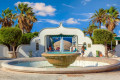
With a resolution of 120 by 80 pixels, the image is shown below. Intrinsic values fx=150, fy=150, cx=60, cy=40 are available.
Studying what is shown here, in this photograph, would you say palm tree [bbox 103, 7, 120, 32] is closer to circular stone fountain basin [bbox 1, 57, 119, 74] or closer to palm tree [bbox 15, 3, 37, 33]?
palm tree [bbox 15, 3, 37, 33]

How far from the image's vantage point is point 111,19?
123ft

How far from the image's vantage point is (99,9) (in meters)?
42.4

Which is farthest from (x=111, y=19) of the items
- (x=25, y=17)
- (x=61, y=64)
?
(x=61, y=64)

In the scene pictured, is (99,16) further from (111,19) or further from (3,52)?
(3,52)

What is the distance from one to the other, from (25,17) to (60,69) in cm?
3047

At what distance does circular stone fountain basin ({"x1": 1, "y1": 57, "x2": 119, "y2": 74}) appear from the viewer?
7.63 metres

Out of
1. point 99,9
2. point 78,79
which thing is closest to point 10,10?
point 99,9

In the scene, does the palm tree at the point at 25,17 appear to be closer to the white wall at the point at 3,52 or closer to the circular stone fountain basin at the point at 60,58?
the white wall at the point at 3,52

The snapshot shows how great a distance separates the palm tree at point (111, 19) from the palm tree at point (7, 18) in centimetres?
2429

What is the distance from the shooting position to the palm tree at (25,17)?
35.0 metres

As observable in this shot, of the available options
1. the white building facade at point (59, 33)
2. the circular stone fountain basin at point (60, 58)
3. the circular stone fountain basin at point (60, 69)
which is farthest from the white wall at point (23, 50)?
the circular stone fountain basin at point (60, 58)

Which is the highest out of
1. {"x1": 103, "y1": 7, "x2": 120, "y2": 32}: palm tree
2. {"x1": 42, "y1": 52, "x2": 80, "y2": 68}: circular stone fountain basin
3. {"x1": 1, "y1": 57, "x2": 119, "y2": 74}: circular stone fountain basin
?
{"x1": 103, "y1": 7, "x2": 120, "y2": 32}: palm tree

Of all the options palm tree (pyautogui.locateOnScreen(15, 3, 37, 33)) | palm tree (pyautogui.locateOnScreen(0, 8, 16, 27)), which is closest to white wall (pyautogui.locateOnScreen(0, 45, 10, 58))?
palm tree (pyautogui.locateOnScreen(15, 3, 37, 33))

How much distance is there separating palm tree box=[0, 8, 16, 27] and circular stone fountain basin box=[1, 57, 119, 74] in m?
29.0
